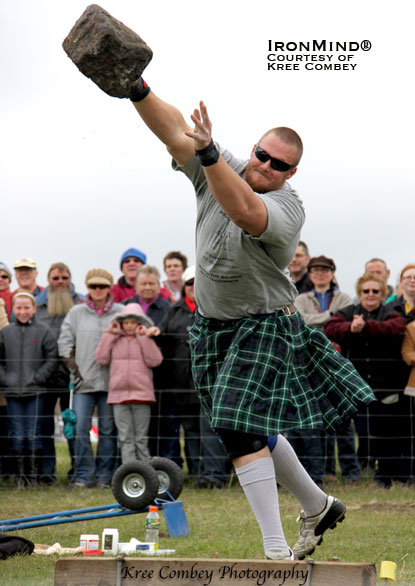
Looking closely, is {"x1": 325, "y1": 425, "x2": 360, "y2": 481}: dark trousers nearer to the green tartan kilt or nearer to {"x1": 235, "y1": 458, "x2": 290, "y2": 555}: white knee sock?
the green tartan kilt

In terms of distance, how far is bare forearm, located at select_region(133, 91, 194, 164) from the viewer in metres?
3.55

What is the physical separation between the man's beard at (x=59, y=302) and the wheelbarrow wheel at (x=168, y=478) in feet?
9.67

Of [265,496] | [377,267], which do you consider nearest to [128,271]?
[377,267]

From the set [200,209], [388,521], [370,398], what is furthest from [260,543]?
[200,209]

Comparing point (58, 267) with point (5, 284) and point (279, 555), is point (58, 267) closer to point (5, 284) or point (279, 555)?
point (5, 284)

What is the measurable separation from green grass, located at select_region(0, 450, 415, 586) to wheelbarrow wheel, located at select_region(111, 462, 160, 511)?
0.27 m

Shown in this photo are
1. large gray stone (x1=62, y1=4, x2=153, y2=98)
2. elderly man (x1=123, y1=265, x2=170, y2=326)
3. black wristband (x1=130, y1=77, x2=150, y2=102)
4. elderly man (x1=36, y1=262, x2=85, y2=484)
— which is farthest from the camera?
elderly man (x1=123, y1=265, x2=170, y2=326)

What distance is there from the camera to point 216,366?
3.74m

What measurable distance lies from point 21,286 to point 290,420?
552cm

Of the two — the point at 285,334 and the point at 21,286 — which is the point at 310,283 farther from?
the point at 285,334

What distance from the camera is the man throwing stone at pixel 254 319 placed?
3.54m

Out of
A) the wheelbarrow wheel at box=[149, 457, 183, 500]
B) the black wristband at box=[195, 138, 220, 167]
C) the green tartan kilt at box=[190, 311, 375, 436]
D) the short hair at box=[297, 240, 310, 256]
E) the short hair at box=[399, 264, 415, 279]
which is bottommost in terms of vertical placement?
the wheelbarrow wheel at box=[149, 457, 183, 500]

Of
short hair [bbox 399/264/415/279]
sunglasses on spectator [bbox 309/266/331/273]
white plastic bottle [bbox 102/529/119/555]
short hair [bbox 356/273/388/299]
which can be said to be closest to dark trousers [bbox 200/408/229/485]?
sunglasses on spectator [bbox 309/266/331/273]

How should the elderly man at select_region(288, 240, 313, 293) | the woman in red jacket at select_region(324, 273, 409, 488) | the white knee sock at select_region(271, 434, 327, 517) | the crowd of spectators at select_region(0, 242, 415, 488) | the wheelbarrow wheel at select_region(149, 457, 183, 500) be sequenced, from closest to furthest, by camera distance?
the white knee sock at select_region(271, 434, 327, 517) → the wheelbarrow wheel at select_region(149, 457, 183, 500) → the woman in red jacket at select_region(324, 273, 409, 488) → the crowd of spectators at select_region(0, 242, 415, 488) → the elderly man at select_region(288, 240, 313, 293)
